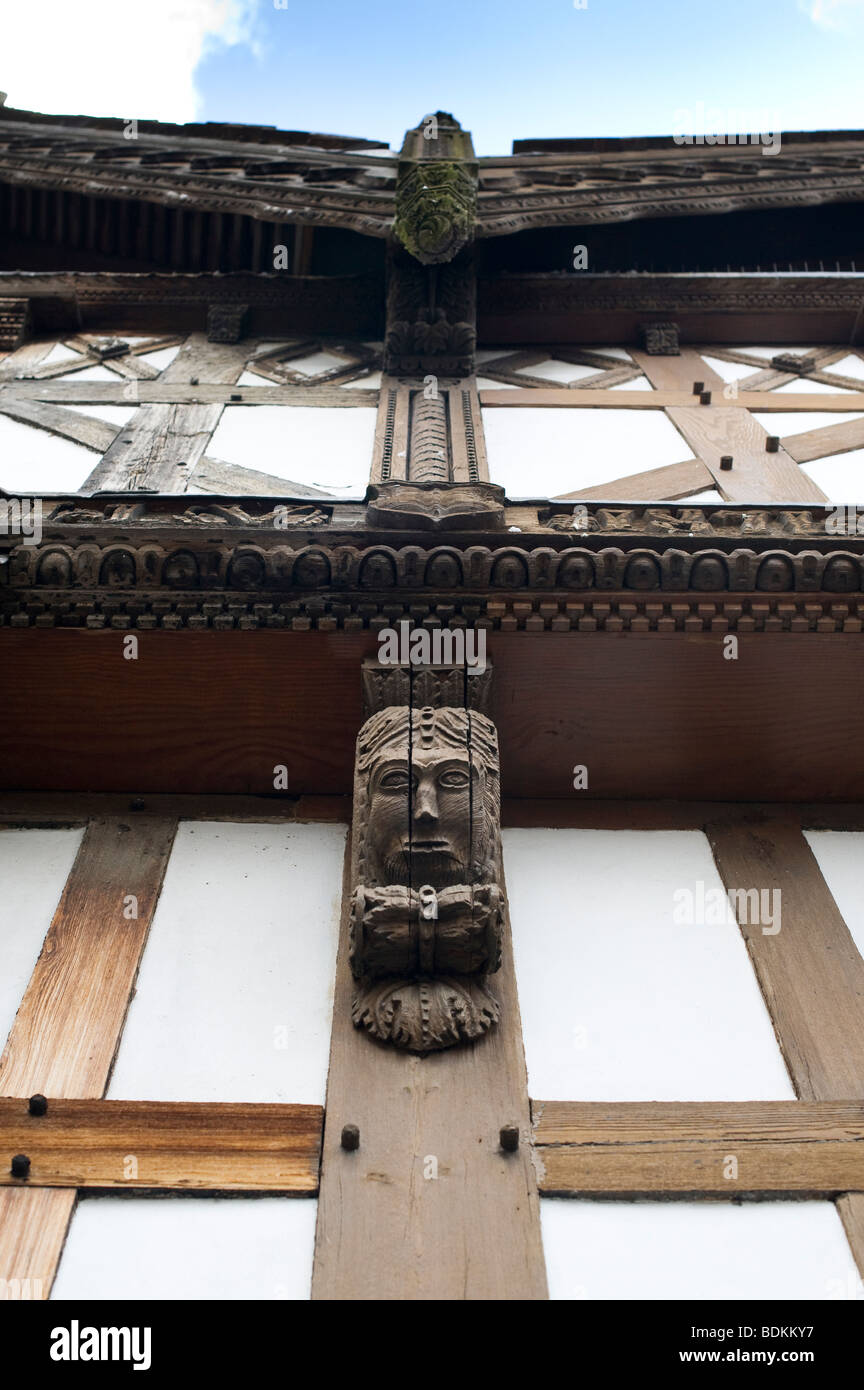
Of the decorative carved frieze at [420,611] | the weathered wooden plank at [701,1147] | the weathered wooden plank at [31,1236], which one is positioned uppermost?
the decorative carved frieze at [420,611]

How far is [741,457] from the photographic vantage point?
573 centimetres

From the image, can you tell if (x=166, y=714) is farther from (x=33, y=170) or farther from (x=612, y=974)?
(x=33, y=170)

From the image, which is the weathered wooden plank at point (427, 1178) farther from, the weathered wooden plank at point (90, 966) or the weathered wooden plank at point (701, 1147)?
the weathered wooden plank at point (90, 966)

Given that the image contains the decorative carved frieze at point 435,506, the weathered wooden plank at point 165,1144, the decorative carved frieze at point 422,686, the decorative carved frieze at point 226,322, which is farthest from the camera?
the decorative carved frieze at point 226,322

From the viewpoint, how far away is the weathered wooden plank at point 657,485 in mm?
5398

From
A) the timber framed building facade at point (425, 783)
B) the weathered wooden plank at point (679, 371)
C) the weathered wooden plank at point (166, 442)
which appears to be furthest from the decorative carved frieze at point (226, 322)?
the weathered wooden plank at point (679, 371)

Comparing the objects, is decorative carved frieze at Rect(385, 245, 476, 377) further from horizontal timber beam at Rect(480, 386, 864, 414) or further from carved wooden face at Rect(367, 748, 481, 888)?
carved wooden face at Rect(367, 748, 481, 888)

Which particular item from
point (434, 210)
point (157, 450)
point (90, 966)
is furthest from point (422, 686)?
point (434, 210)

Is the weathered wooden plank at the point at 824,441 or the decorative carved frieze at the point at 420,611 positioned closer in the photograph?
the decorative carved frieze at the point at 420,611

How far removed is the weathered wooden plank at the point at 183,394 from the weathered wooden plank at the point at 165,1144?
4.23 m

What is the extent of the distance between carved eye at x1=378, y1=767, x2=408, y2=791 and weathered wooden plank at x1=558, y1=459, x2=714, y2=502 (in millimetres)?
2150

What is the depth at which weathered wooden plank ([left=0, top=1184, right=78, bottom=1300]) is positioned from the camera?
2779 mm

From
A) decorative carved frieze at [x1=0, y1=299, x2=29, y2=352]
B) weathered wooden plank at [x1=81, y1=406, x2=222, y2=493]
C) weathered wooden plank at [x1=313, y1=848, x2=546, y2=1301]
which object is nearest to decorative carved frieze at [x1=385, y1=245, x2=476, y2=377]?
weathered wooden plank at [x1=81, y1=406, x2=222, y2=493]
